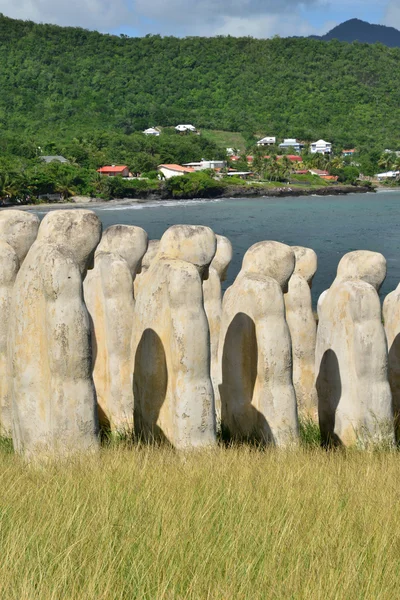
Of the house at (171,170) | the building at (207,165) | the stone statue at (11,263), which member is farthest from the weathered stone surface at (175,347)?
the building at (207,165)

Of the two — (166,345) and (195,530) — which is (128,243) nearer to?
(166,345)

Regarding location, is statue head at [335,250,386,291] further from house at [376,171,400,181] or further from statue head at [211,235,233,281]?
house at [376,171,400,181]

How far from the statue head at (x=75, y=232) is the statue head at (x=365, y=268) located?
2.92 meters

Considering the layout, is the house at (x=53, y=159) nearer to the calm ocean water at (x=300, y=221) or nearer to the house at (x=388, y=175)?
the calm ocean water at (x=300, y=221)

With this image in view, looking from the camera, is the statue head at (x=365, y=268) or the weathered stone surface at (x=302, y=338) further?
the weathered stone surface at (x=302, y=338)

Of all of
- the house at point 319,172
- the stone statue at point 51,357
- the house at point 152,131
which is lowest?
the house at point 319,172

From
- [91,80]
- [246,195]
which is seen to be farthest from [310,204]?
[91,80]

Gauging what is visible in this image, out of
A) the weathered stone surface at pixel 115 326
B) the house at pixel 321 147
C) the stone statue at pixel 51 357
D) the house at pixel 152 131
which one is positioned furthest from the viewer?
the house at pixel 152 131

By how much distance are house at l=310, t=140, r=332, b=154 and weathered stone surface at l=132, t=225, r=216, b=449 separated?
134760 mm

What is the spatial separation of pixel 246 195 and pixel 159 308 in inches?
3878

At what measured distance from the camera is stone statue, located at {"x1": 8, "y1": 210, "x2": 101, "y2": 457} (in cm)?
661

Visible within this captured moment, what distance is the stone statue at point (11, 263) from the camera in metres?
8.23

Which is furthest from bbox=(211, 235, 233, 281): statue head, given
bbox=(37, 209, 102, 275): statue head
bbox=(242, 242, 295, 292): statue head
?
bbox=(37, 209, 102, 275): statue head

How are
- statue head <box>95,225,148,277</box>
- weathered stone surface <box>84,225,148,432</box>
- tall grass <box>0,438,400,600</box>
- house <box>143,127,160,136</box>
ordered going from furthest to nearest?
house <box>143,127,160,136</box> → statue head <box>95,225,148,277</box> → weathered stone surface <box>84,225,148,432</box> → tall grass <box>0,438,400,600</box>
